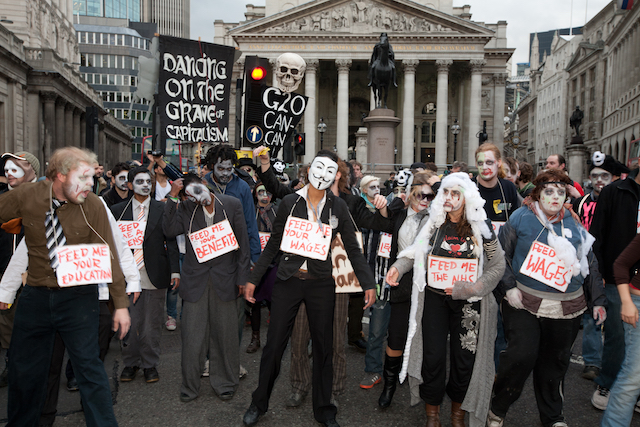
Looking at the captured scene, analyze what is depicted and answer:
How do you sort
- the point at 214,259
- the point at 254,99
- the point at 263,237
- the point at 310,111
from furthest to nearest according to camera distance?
the point at 310,111, the point at 254,99, the point at 263,237, the point at 214,259

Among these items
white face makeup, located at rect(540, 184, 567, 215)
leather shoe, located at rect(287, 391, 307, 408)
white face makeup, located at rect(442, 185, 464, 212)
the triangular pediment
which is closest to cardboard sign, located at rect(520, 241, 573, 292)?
white face makeup, located at rect(540, 184, 567, 215)

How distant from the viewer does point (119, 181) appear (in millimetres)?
5984

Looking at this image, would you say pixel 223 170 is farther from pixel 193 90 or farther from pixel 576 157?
pixel 576 157

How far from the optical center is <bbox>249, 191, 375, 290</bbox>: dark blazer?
4.25m

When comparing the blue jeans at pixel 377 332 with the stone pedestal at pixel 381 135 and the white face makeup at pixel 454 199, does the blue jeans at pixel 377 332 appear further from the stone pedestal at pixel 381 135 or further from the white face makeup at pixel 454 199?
the stone pedestal at pixel 381 135

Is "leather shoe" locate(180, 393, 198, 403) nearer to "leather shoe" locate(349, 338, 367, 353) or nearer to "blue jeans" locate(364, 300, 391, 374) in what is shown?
"blue jeans" locate(364, 300, 391, 374)

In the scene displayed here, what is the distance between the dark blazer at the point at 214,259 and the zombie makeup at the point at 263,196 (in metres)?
2.04

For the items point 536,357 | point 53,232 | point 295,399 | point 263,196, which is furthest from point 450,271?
point 263,196

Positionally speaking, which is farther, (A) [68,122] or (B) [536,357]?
(A) [68,122]

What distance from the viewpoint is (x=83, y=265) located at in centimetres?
345

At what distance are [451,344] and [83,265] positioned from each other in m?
2.74

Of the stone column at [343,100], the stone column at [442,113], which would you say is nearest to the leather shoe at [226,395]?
the stone column at [343,100]

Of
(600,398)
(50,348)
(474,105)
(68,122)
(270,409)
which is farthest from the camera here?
(474,105)

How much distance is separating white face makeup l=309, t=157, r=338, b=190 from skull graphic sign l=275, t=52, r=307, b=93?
362 centimetres
